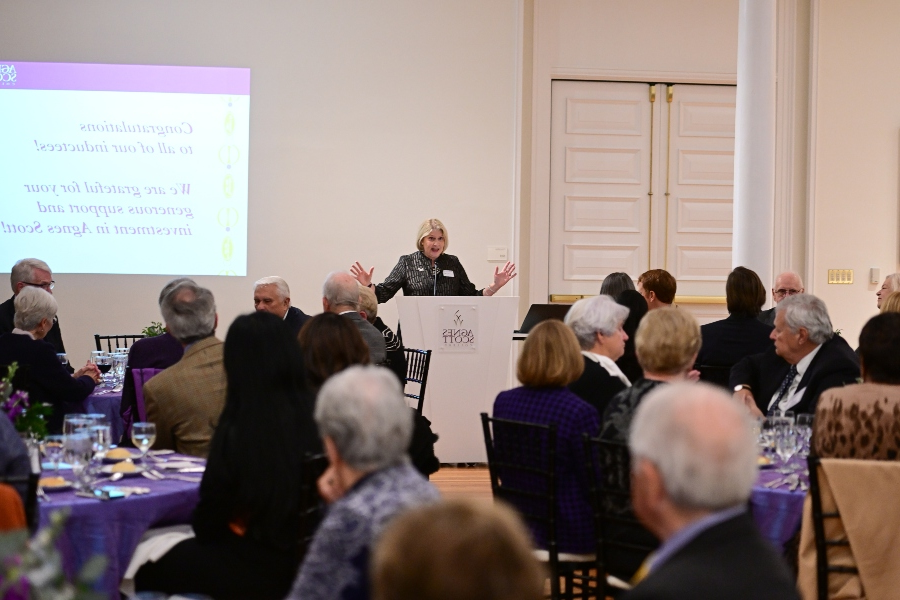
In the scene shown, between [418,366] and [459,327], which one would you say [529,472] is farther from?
[459,327]

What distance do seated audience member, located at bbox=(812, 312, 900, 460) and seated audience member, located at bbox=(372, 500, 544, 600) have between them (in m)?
2.18

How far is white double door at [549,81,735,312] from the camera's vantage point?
8.83 metres

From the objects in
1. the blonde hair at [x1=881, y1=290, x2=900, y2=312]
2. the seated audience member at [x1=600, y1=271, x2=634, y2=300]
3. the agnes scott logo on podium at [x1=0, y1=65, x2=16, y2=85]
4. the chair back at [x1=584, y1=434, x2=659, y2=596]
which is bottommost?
the chair back at [x1=584, y1=434, x2=659, y2=596]

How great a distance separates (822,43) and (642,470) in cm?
819

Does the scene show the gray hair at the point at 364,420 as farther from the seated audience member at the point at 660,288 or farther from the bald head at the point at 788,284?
the bald head at the point at 788,284

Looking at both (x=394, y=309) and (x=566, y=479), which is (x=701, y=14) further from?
(x=566, y=479)

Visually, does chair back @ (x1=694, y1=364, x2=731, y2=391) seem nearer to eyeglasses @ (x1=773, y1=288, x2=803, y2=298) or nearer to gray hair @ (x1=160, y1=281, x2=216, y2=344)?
eyeglasses @ (x1=773, y1=288, x2=803, y2=298)

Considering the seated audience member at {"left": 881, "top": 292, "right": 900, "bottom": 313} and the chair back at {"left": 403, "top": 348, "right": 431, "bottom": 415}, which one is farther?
the chair back at {"left": 403, "top": 348, "right": 431, "bottom": 415}

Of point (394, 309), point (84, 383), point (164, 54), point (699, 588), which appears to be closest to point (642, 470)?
point (699, 588)

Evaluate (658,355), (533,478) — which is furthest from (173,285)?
Result: (658,355)

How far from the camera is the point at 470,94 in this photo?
8648 millimetres

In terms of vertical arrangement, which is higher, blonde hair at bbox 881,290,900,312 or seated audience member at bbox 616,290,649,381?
blonde hair at bbox 881,290,900,312

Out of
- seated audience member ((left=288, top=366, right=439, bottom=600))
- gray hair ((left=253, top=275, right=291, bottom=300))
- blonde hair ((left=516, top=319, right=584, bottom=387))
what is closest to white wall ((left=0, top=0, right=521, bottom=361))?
gray hair ((left=253, top=275, right=291, bottom=300))

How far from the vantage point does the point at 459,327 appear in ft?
21.5
